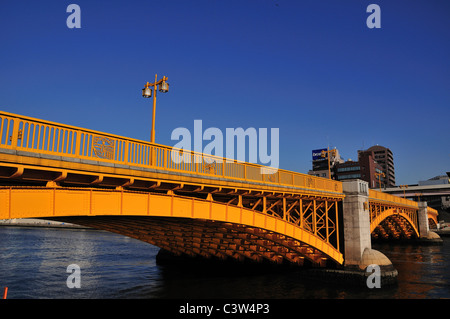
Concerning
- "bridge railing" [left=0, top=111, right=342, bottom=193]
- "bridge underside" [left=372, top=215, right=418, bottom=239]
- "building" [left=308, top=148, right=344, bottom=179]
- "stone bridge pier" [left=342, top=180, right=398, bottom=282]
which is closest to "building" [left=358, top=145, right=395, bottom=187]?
"building" [left=308, top=148, right=344, bottom=179]

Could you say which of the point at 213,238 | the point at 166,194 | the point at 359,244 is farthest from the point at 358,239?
the point at 166,194

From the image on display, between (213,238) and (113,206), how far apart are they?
13.7 m

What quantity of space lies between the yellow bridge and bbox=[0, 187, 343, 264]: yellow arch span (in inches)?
1.3

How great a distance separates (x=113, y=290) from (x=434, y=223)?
100 m

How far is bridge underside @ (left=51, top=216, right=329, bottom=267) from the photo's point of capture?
2112 cm

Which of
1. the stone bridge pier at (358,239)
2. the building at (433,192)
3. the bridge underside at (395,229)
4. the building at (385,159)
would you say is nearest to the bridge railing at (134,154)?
the stone bridge pier at (358,239)

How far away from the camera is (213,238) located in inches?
1047

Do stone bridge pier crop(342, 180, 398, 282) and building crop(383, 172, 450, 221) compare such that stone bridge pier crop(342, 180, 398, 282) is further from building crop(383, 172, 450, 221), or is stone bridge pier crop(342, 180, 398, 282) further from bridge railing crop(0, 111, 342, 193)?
building crop(383, 172, 450, 221)

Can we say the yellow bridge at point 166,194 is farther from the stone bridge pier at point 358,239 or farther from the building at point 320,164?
the building at point 320,164

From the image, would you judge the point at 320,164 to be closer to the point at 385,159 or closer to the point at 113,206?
the point at 385,159

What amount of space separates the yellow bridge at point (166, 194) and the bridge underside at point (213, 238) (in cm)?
8
